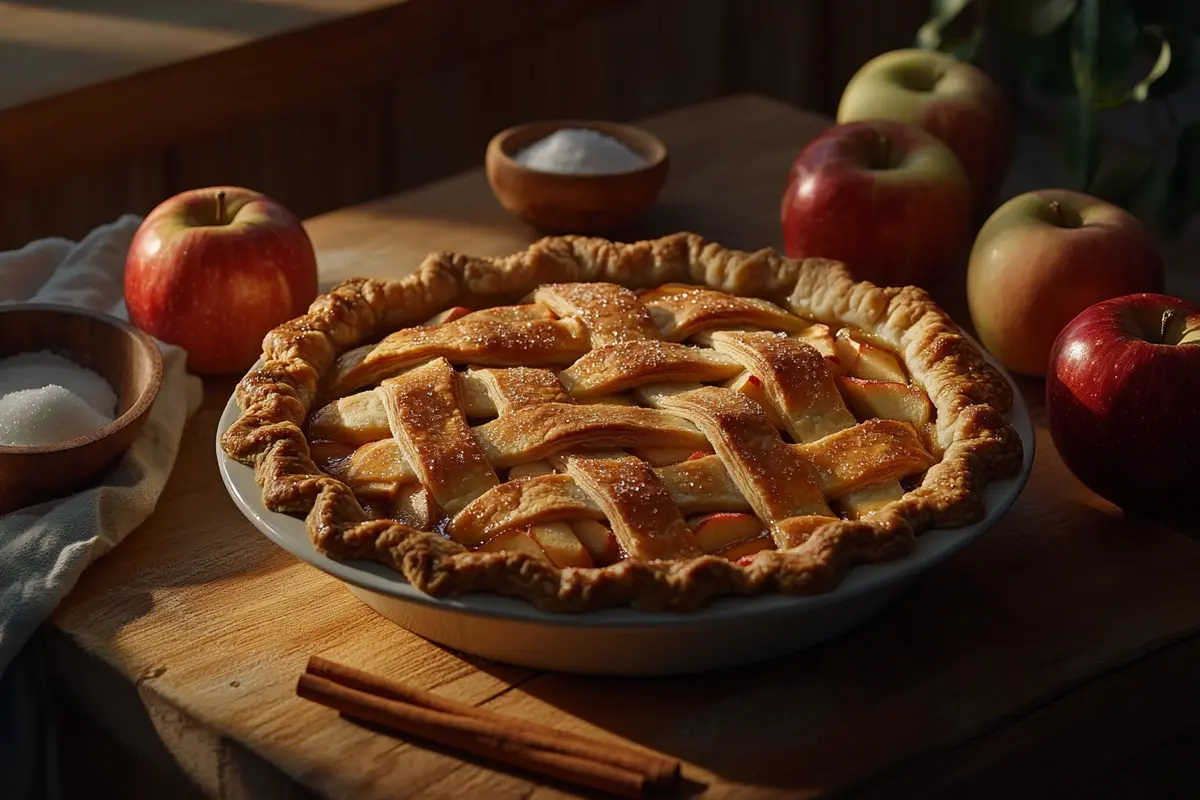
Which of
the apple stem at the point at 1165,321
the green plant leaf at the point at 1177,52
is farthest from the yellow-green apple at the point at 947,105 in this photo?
the apple stem at the point at 1165,321

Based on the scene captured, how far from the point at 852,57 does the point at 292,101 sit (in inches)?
69.9

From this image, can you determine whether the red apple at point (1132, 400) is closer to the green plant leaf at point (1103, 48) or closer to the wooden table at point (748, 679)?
the wooden table at point (748, 679)

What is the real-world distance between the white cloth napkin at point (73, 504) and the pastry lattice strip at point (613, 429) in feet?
0.61

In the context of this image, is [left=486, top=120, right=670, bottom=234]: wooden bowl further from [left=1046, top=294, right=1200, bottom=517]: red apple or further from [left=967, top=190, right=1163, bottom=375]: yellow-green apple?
[left=1046, top=294, right=1200, bottom=517]: red apple

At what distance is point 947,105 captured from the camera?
185 cm

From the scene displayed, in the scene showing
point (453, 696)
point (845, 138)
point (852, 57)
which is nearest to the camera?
point (453, 696)

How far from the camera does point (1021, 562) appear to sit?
1.24 metres

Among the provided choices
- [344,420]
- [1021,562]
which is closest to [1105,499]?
[1021,562]

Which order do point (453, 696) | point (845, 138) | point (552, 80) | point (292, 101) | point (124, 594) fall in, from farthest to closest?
point (552, 80) < point (292, 101) < point (845, 138) < point (124, 594) < point (453, 696)

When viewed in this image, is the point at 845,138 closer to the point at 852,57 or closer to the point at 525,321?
the point at 525,321

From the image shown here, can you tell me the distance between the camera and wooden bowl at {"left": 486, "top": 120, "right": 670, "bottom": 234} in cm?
174

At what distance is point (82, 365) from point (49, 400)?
132mm

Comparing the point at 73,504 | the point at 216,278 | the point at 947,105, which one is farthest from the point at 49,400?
the point at 947,105

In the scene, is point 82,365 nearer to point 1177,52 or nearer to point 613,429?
point 613,429
